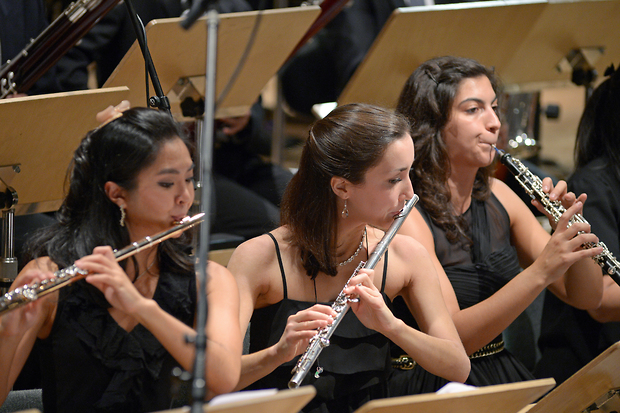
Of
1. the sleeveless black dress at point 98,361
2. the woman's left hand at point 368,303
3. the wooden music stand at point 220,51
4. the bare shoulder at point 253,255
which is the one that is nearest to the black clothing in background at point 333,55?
the wooden music stand at point 220,51

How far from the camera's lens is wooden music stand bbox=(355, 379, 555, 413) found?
3.60ft

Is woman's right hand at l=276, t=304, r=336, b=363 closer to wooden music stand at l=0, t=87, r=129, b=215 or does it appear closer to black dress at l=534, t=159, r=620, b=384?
wooden music stand at l=0, t=87, r=129, b=215

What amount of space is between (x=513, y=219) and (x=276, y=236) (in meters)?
0.83

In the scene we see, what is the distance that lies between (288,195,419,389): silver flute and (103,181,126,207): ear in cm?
47

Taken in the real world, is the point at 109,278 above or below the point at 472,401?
above

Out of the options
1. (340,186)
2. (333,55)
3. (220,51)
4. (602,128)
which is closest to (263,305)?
(340,186)

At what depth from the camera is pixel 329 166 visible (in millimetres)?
1608

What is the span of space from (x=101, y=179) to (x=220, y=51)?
2.72 ft

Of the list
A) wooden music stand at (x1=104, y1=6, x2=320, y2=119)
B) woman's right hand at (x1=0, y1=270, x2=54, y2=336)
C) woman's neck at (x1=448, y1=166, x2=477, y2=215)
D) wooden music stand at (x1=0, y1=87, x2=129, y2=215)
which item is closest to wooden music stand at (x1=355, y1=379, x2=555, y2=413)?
woman's right hand at (x1=0, y1=270, x2=54, y2=336)

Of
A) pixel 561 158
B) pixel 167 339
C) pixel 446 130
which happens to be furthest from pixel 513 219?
pixel 561 158

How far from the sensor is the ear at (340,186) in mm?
1607

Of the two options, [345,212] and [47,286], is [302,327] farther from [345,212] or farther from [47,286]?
[47,286]

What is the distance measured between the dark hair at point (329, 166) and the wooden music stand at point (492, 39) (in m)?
0.75

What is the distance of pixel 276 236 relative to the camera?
1.68 m
